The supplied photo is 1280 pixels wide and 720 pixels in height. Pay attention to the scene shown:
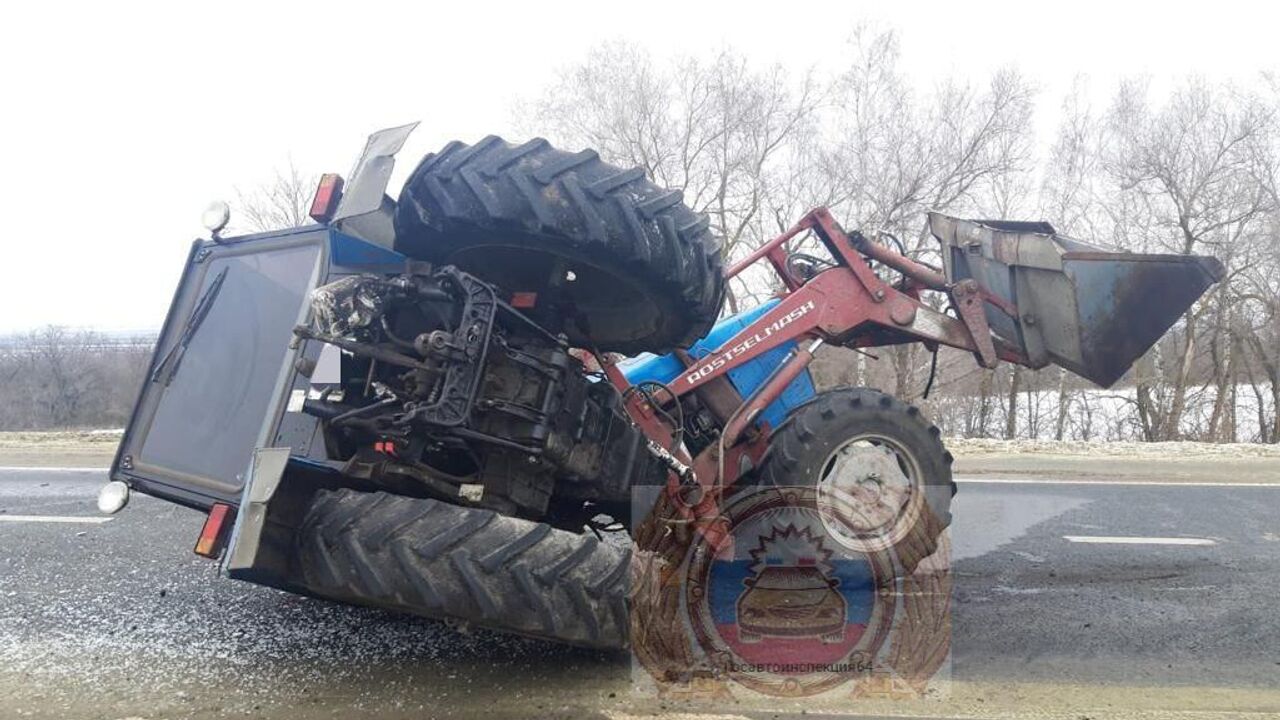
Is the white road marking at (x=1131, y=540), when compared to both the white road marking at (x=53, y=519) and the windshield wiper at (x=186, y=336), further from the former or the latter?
the white road marking at (x=53, y=519)

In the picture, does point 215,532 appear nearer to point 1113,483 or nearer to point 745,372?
point 745,372

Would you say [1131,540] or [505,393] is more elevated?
[505,393]

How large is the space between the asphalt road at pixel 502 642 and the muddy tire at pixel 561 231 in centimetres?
147

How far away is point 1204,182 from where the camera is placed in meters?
18.3

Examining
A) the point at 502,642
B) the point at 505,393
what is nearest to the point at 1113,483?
the point at 502,642

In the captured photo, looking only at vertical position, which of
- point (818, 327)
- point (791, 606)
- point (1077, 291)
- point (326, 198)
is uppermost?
point (1077, 291)

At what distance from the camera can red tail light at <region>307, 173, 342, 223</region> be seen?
3.59m

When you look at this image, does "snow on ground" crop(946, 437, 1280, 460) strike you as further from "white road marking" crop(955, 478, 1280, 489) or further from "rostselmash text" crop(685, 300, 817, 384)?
"rostselmash text" crop(685, 300, 817, 384)

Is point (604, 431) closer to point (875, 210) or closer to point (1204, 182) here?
point (875, 210)

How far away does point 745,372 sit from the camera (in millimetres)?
4574

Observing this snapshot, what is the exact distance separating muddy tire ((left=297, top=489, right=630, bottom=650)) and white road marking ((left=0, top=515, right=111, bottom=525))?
14.0ft

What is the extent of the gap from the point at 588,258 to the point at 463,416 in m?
0.74

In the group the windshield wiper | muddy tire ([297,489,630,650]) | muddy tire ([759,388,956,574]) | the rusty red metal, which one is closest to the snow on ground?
the rusty red metal

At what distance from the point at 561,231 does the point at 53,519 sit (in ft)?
17.7
